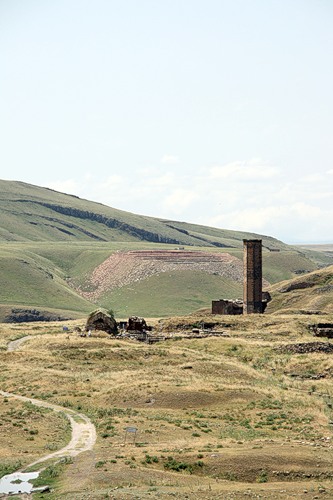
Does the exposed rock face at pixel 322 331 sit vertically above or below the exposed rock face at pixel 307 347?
above

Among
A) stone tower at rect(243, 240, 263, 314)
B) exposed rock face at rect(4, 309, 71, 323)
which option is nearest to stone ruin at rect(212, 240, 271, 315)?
stone tower at rect(243, 240, 263, 314)

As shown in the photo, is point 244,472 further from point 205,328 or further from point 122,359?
point 205,328

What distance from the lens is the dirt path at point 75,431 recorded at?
94.0 ft

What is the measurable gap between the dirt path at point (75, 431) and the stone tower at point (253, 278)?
42.3m

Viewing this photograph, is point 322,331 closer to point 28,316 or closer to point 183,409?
point 183,409

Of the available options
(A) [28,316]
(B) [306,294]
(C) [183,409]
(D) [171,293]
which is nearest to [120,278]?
(D) [171,293]

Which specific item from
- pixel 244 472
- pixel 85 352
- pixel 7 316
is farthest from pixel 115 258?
pixel 244 472

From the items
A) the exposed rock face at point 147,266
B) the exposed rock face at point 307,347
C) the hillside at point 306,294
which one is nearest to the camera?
the exposed rock face at point 307,347

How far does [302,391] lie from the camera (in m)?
45.9

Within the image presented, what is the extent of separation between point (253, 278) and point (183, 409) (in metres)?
43.6

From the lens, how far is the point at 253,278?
82438 mm

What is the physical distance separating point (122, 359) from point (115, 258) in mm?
127272

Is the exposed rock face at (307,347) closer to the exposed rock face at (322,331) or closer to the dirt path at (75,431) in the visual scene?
the exposed rock face at (322,331)

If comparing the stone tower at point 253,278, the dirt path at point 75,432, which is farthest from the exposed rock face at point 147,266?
the dirt path at point 75,432
